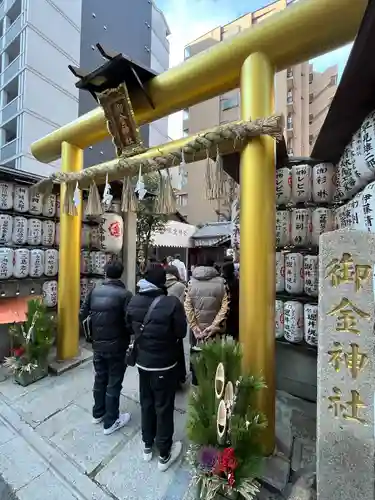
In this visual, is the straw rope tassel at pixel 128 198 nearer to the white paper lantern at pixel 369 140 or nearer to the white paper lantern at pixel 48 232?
the white paper lantern at pixel 48 232

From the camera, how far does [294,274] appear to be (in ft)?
13.9

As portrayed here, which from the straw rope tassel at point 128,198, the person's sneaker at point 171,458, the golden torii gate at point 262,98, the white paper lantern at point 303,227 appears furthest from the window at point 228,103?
the person's sneaker at point 171,458

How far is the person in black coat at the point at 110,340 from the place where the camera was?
362 centimetres

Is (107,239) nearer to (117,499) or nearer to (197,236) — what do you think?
(117,499)

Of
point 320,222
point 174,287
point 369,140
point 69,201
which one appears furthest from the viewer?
point 69,201

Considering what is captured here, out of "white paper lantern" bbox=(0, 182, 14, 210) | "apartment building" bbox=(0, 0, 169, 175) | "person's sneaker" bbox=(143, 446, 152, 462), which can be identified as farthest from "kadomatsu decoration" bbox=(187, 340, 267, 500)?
"apartment building" bbox=(0, 0, 169, 175)

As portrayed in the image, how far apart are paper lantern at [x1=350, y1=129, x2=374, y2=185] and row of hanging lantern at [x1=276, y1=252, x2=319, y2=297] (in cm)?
142

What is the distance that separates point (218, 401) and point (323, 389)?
92 cm

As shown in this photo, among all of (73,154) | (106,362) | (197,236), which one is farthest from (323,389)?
(197,236)

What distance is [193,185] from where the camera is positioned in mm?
24484

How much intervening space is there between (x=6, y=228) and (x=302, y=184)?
565cm

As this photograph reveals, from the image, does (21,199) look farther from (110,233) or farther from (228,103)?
(228,103)

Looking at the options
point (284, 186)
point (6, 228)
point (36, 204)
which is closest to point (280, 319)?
point (284, 186)

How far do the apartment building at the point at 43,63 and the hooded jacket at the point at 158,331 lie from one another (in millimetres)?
15243
